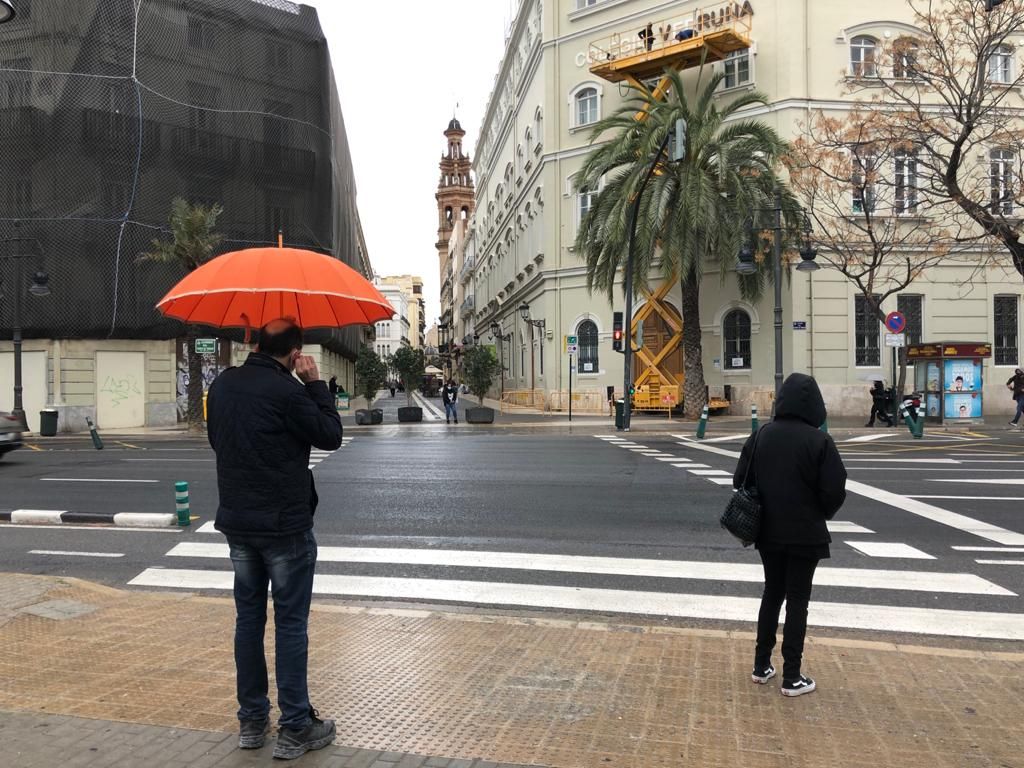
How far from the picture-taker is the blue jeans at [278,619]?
11.5 feet

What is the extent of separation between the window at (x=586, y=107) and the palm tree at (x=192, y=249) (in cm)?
1569

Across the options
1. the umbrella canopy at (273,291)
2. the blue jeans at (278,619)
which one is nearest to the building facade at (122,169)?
the umbrella canopy at (273,291)

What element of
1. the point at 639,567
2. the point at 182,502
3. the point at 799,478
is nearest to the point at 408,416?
the point at 182,502

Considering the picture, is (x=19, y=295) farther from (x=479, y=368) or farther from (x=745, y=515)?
(x=745, y=515)

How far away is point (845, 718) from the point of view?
3859 millimetres

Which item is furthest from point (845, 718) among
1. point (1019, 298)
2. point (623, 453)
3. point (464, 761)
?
point (1019, 298)

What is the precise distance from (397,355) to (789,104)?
1738 centimetres

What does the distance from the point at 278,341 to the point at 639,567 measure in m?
4.62

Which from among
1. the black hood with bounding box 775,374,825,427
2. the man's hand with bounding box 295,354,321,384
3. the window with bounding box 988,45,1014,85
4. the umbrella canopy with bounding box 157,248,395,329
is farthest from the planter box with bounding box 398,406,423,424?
the man's hand with bounding box 295,354,321,384

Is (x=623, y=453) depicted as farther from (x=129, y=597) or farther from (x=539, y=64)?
(x=539, y=64)

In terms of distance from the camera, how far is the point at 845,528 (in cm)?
877

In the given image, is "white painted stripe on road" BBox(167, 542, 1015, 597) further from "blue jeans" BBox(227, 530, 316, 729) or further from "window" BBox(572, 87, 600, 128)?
"window" BBox(572, 87, 600, 128)

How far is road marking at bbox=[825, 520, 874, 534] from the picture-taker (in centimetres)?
859

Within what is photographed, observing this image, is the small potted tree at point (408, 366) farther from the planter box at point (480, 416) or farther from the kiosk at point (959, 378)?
the kiosk at point (959, 378)
